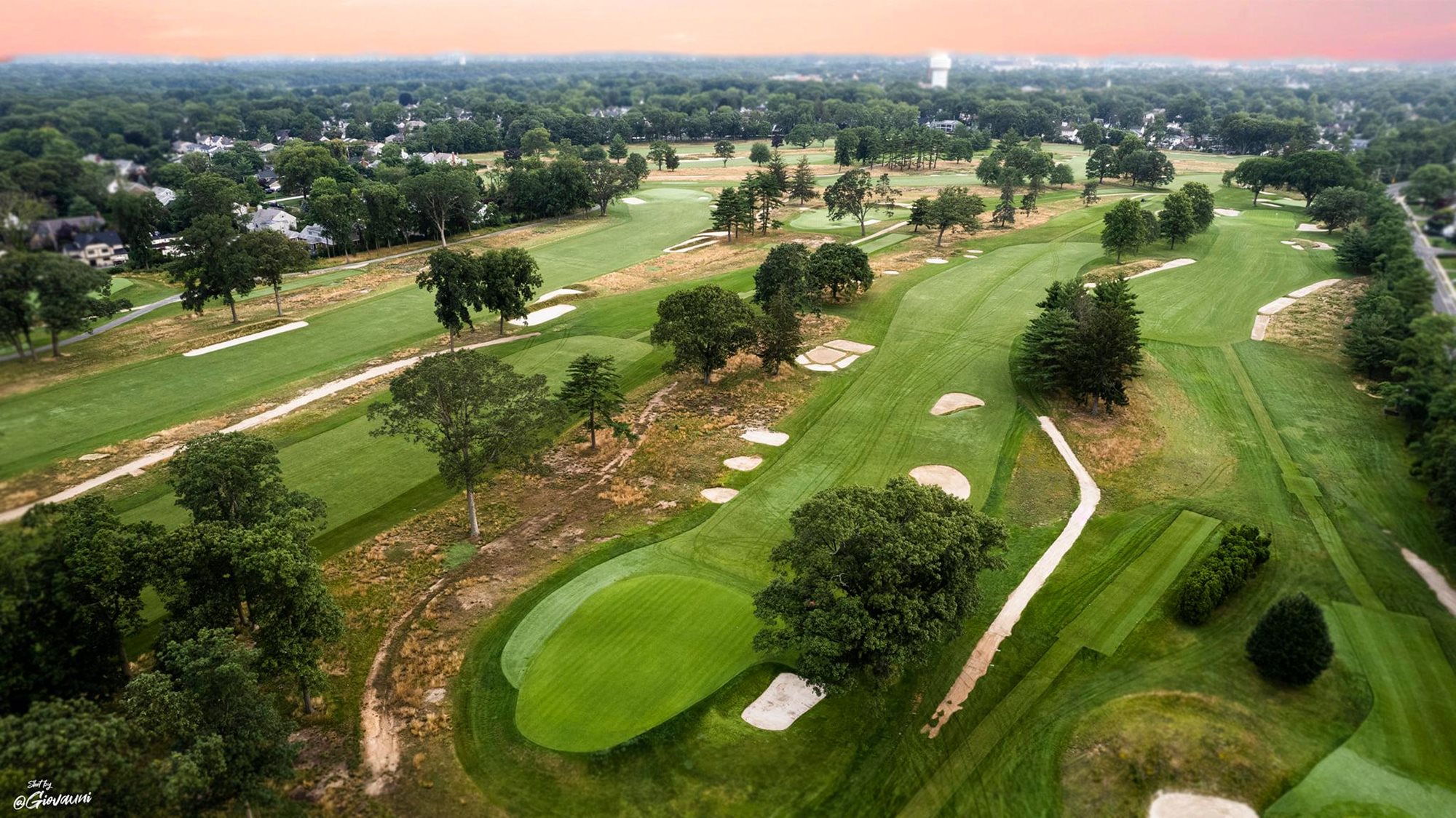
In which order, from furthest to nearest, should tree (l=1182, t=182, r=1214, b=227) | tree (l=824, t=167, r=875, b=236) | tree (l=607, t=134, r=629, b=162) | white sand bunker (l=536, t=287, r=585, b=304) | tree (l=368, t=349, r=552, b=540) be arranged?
tree (l=607, t=134, r=629, b=162) < tree (l=824, t=167, r=875, b=236) < tree (l=1182, t=182, r=1214, b=227) < white sand bunker (l=536, t=287, r=585, b=304) < tree (l=368, t=349, r=552, b=540)

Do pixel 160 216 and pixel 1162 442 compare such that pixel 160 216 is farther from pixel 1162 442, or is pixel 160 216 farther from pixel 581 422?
pixel 1162 442

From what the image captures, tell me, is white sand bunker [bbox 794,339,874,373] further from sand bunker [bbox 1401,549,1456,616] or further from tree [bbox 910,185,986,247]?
tree [bbox 910,185,986,247]

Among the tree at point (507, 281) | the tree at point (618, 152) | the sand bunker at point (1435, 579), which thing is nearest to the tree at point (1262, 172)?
the sand bunker at point (1435, 579)

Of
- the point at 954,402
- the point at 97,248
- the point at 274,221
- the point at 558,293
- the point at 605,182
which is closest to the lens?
the point at 97,248

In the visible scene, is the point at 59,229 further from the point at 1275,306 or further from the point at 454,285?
the point at 1275,306

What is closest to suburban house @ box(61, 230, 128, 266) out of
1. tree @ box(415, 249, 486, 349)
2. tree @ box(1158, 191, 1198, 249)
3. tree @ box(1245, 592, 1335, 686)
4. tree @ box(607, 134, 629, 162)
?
tree @ box(415, 249, 486, 349)

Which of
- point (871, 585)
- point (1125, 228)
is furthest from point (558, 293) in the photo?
point (1125, 228)
